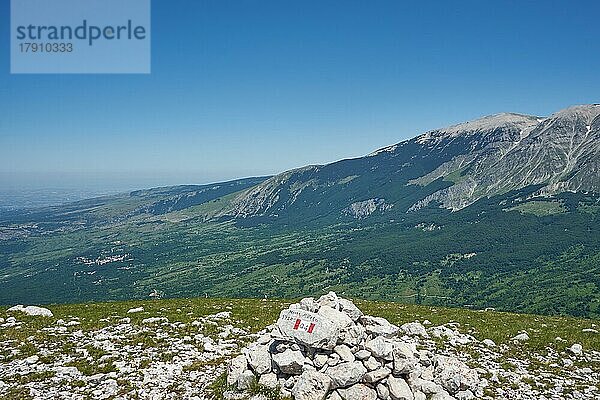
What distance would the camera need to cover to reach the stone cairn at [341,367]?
18.3m

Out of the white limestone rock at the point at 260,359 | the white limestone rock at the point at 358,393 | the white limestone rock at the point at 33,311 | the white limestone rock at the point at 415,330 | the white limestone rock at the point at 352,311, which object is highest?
the white limestone rock at the point at 352,311

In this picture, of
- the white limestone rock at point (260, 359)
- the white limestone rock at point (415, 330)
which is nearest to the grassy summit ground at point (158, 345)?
the white limestone rock at point (415, 330)

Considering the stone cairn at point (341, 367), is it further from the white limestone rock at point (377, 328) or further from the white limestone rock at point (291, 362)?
the white limestone rock at point (377, 328)

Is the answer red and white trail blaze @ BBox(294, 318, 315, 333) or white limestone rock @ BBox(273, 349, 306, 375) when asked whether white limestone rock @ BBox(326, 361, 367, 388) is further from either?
red and white trail blaze @ BBox(294, 318, 315, 333)

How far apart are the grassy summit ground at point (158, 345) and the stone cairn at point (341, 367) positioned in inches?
132

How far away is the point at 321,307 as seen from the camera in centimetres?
2373

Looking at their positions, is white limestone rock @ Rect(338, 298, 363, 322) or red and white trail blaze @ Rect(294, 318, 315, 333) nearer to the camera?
red and white trail blaze @ Rect(294, 318, 315, 333)

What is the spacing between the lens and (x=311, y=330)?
2003 cm

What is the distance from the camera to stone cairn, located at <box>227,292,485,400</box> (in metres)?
18.3

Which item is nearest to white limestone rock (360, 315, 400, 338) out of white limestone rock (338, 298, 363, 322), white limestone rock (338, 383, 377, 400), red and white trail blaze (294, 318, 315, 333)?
white limestone rock (338, 298, 363, 322)

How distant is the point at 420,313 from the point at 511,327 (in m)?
8.17

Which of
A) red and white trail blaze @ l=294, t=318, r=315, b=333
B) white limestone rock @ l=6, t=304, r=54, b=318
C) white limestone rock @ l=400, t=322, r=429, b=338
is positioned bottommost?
white limestone rock @ l=400, t=322, r=429, b=338

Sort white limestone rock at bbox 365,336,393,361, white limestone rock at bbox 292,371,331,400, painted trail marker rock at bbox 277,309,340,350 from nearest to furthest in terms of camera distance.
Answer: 1. white limestone rock at bbox 292,371,331,400
2. white limestone rock at bbox 365,336,393,361
3. painted trail marker rock at bbox 277,309,340,350

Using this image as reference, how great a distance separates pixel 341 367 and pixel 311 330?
Answer: 2.27 metres
